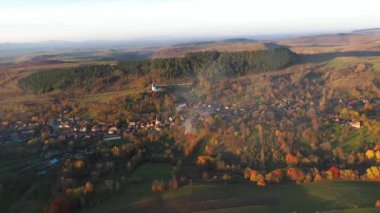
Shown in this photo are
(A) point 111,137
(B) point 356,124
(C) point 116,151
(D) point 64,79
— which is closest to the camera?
(C) point 116,151

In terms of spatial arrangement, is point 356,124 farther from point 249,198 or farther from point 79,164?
point 79,164

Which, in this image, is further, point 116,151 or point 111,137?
point 111,137

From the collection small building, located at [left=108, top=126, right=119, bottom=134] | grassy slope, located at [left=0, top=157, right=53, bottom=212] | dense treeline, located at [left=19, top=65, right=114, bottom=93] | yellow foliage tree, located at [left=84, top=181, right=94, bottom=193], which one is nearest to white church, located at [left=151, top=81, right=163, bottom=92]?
dense treeline, located at [left=19, top=65, right=114, bottom=93]

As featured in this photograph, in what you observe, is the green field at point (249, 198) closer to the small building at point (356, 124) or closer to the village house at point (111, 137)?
the village house at point (111, 137)

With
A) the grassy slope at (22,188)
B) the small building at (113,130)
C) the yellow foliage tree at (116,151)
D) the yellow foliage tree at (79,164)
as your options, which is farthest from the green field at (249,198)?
the small building at (113,130)

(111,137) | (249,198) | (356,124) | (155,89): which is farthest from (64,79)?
(249,198)

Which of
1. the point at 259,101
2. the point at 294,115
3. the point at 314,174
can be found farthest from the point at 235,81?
the point at 314,174

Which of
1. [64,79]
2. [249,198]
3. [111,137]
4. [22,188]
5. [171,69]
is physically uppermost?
[171,69]
